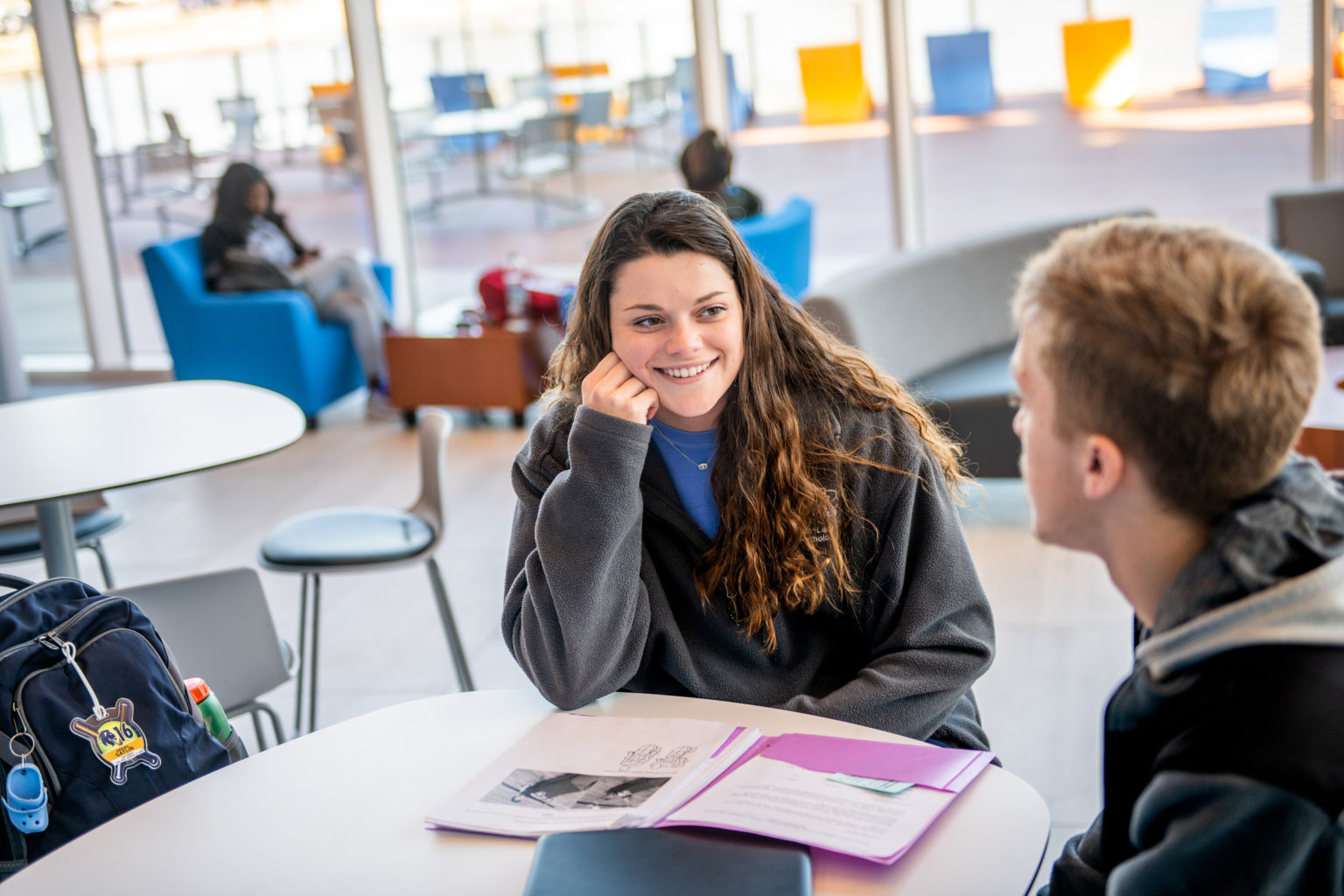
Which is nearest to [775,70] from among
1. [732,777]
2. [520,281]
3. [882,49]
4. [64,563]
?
[882,49]

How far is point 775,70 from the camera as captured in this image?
742 centimetres

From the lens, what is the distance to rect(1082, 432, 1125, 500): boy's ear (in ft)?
3.37

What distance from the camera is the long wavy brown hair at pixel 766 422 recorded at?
69.4 inches

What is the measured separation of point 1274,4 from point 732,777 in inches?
258

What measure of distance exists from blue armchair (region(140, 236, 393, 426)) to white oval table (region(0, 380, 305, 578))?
2699 mm

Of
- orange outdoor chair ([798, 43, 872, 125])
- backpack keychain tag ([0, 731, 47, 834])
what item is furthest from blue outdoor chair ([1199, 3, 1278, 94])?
backpack keychain tag ([0, 731, 47, 834])

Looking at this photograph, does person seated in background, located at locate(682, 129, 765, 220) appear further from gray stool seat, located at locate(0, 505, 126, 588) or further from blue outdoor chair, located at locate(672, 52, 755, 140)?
gray stool seat, located at locate(0, 505, 126, 588)

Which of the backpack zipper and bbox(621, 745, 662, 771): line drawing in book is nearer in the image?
bbox(621, 745, 662, 771): line drawing in book

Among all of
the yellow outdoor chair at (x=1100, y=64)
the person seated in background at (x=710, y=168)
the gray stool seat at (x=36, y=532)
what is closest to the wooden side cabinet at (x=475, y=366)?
the person seated in background at (x=710, y=168)

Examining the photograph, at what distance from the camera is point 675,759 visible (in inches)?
54.6

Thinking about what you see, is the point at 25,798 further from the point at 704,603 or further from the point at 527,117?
the point at 527,117

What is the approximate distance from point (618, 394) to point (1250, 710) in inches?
37.6

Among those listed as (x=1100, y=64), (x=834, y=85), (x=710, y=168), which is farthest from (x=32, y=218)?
(x=1100, y=64)

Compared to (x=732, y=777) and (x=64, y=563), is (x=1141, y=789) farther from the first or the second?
(x=64, y=563)
